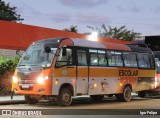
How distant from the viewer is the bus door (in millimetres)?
20484

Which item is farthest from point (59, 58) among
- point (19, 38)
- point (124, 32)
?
point (124, 32)

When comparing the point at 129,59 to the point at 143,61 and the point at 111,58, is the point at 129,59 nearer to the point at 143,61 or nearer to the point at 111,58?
the point at 143,61

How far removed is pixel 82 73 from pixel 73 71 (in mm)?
675

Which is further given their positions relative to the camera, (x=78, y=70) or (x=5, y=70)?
(x=5, y=70)

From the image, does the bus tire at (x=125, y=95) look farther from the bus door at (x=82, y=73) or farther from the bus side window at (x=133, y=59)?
the bus door at (x=82, y=73)

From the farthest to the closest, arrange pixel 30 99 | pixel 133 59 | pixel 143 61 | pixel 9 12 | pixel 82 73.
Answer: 1. pixel 9 12
2. pixel 143 61
3. pixel 133 59
4. pixel 30 99
5. pixel 82 73

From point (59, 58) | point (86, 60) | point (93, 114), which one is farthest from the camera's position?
point (86, 60)

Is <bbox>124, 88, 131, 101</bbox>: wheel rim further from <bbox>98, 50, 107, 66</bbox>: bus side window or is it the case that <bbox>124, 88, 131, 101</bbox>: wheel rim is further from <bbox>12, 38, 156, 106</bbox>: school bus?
<bbox>98, 50, 107, 66</bbox>: bus side window

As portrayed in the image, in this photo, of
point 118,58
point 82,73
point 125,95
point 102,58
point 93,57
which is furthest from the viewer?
point 125,95

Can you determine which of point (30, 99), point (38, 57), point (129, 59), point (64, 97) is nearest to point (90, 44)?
point (38, 57)

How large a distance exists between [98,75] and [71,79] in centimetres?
208

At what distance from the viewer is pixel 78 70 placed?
20453 mm

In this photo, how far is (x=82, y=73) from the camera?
20719mm

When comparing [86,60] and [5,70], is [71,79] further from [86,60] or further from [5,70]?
[5,70]
